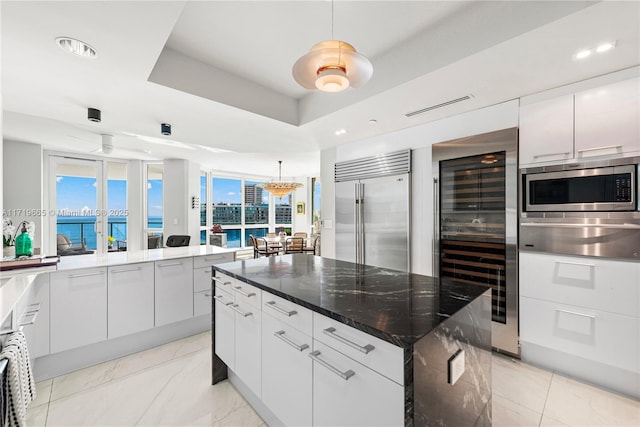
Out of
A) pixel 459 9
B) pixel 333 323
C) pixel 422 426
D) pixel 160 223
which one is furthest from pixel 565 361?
pixel 160 223

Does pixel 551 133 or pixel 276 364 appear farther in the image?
pixel 551 133

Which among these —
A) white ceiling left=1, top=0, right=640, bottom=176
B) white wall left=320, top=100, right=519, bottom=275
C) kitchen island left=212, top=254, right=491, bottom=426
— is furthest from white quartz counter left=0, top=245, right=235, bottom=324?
white wall left=320, top=100, right=519, bottom=275

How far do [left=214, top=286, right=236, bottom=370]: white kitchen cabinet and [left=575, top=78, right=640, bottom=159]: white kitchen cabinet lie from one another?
2.97 m

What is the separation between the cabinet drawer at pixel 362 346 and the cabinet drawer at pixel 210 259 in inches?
88.8

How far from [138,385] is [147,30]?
2.54 metres

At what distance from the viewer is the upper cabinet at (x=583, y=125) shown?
2.01 metres

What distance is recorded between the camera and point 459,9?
1.84 metres

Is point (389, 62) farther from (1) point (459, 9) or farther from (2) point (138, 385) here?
(2) point (138, 385)

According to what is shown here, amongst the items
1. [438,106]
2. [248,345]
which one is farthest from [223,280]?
[438,106]

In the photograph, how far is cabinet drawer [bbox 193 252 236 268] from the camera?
3115 mm

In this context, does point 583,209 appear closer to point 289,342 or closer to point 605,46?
point 605,46

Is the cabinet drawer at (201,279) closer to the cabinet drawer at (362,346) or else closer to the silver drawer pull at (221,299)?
the silver drawer pull at (221,299)

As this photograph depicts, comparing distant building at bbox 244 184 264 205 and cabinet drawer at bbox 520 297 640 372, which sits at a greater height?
distant building at bbox 244 184 264 205

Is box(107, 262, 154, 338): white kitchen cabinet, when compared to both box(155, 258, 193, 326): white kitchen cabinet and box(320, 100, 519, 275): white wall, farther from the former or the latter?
box(320, 100, 519, 275): white wall
